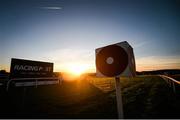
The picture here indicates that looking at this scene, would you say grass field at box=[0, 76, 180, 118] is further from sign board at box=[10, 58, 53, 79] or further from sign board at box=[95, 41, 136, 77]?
sign board at box=[10, 58, 53, 79]

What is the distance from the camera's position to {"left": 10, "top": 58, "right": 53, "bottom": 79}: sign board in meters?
12.1

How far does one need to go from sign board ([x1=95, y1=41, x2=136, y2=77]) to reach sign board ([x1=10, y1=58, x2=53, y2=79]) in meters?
12.0

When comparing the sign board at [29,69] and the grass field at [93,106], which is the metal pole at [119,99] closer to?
the grass field at [93,106]

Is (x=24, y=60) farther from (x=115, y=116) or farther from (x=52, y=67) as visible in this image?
(x=115, y=116)

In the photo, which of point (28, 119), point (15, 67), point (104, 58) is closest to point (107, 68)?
point (104, 58)

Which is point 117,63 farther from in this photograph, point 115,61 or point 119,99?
point 119,99

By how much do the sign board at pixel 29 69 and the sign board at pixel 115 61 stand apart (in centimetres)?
1204

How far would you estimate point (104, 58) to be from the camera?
2.51 metres

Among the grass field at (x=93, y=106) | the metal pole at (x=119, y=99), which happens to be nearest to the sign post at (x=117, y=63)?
the metal pole at (x=119, y=99)

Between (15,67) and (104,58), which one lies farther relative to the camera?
(15,67)

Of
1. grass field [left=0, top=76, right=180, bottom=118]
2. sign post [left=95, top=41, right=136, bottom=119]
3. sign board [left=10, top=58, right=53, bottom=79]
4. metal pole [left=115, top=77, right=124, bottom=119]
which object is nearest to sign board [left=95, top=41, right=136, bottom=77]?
sign post [left=95, top=41, right=136, bottom=119]

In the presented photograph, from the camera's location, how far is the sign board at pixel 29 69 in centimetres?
1209

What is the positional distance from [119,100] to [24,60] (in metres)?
13.1

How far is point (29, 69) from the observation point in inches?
525
